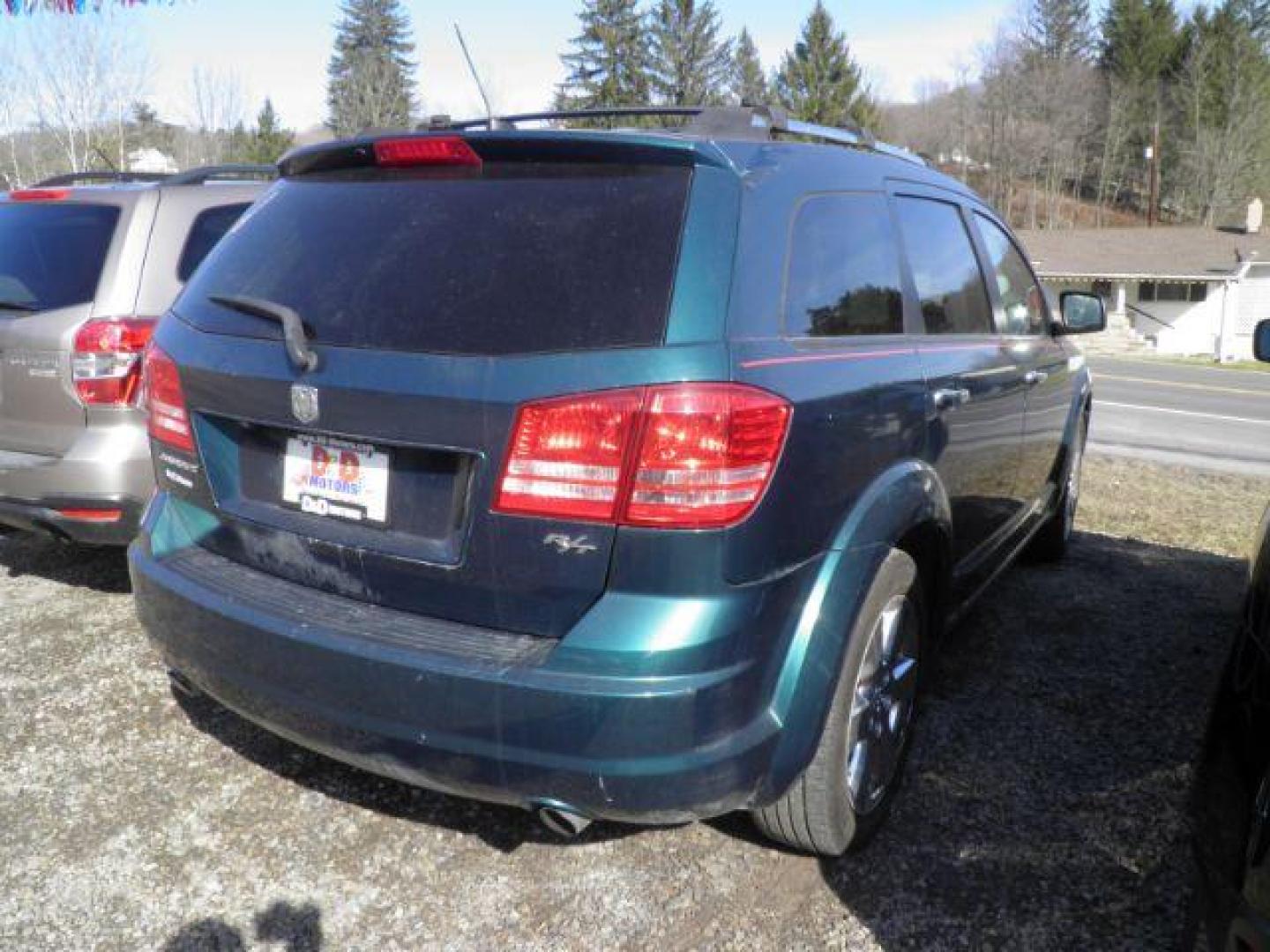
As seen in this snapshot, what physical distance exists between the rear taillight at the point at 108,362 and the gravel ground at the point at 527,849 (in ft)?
3.30

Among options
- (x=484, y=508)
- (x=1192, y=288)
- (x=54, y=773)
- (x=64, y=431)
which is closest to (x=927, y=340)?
(x=484, y=508)

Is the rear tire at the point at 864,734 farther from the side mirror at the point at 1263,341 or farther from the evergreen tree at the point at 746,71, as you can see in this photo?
the evergreen tree at the point at 746,71

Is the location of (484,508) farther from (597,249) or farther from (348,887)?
(348,887)

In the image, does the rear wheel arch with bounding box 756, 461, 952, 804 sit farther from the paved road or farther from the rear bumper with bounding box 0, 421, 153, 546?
the paved road

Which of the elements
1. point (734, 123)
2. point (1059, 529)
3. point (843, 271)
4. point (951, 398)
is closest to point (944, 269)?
point (951, 398)

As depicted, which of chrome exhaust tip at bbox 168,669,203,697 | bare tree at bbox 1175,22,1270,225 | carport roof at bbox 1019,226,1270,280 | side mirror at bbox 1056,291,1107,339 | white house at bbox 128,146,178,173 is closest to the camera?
chrome exhaust tip at bbox 168,669,203,697

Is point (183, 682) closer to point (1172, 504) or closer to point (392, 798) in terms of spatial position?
point (392, 798)

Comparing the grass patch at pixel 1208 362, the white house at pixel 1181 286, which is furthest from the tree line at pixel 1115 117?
the grass patch at pixel 1208 362

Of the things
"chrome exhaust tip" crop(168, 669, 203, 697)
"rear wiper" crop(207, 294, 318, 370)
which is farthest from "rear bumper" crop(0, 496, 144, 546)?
"rear wiper" crop(207, 294, 318, 370)

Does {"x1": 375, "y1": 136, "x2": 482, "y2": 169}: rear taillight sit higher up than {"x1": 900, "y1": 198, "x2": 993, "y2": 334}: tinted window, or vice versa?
{"x1": 375, "y1": 136, "x2": 482, "y2": 169}: rear taillight

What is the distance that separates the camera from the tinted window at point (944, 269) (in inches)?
119

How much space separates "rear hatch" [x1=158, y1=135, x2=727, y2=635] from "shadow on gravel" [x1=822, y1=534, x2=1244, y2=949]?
1.32 meters

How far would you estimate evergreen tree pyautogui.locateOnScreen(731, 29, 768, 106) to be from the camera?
60.0 m

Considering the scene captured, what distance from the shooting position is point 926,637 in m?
2.99
